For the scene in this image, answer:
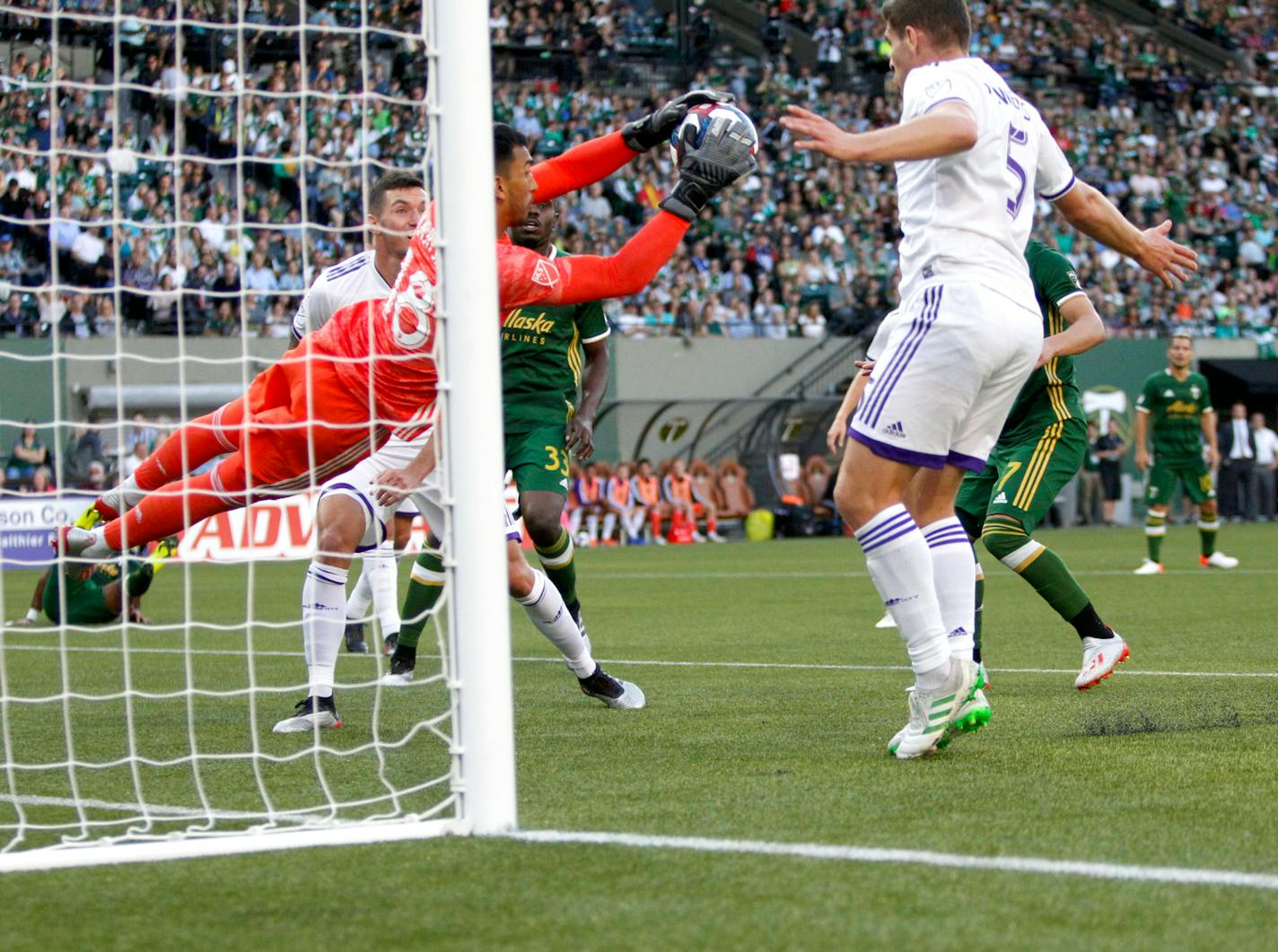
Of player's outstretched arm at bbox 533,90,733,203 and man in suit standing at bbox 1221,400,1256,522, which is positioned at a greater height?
player's outstretched arm at bbox 533,90,733,203

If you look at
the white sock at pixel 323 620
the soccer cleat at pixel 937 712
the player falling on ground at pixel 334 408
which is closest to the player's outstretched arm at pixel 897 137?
the player falling on ground at pixel 334 408

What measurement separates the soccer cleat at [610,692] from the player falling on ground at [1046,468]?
1.40 m

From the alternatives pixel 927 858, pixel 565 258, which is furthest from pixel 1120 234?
pixel 927 858

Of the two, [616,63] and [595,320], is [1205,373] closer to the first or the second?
[616,63]

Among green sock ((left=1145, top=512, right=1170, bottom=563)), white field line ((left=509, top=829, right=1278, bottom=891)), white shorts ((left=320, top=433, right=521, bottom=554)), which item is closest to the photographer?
white field line ((left=509, top=829, right=1278, bottom=891))

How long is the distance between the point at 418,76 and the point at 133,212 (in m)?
4.66

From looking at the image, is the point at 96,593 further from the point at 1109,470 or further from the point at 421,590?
the point at 1109,470

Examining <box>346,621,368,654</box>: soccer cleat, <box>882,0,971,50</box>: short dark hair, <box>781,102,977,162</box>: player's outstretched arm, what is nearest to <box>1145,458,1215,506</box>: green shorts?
<box>346,621,368,654</box>: soccer cleat

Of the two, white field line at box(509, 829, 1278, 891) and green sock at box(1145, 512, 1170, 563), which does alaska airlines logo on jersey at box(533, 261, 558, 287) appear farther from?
green sock at box(1145, 512, 1170, 563)

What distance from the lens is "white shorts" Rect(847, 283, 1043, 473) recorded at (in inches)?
194

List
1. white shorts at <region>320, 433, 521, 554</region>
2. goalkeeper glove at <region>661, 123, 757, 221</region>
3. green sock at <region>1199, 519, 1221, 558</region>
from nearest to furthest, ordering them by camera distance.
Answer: goalkeeper glove at <region>661, 123, 757, 221</region> → white shorts at <region>320, 433, 521, 554</region> → green sock at <region>1199, 519, 1221, 558</region>

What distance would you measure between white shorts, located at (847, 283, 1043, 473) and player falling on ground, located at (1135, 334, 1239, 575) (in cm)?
1144

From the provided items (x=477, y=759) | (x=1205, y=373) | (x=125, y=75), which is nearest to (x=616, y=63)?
(x=1205, y=373)

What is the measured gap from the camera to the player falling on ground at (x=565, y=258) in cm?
474
